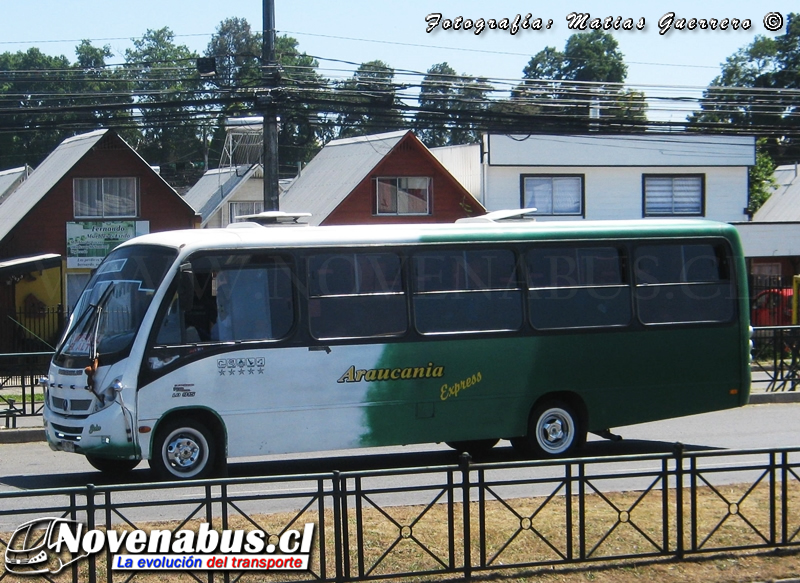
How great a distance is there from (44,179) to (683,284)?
85.4 ft

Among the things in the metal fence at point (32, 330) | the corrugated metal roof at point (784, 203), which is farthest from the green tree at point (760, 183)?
the metal fence at point (32, 330)

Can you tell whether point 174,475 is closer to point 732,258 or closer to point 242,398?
point 242,398

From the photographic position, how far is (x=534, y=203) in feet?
120

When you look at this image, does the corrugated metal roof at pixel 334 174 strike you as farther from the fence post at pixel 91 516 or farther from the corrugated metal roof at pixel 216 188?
the fence post at pixel 91 516

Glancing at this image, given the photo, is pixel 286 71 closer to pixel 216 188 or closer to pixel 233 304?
pixel 216 188

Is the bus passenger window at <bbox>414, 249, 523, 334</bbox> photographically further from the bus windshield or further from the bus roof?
the bus windshield

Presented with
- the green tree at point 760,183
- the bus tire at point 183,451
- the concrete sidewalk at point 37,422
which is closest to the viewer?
the bus tire at point 183,451

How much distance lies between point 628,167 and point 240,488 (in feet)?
90.9

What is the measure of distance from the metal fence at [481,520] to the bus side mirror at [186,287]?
91.7 inches

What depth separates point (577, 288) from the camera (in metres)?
13.9

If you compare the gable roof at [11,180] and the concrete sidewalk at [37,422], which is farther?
the gable roof at [11,180]

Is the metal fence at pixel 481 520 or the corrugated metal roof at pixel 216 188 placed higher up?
the corrugated metal roof at pixel 216 188

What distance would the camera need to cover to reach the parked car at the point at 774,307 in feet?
103

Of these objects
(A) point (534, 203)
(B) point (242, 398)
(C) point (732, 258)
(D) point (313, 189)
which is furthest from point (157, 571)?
(D) point (313, 189)
